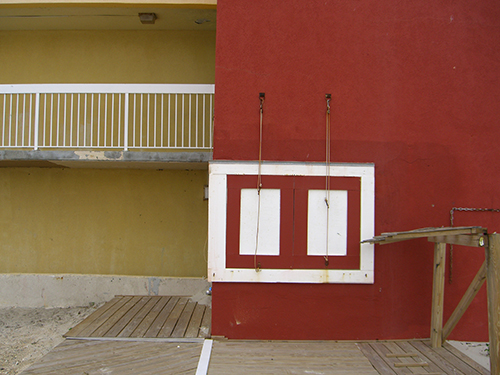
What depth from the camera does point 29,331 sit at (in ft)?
19.5

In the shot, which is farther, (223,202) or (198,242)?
(198,242)

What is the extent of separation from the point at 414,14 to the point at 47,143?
7132 mm

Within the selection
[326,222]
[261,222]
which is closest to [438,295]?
[326,222]

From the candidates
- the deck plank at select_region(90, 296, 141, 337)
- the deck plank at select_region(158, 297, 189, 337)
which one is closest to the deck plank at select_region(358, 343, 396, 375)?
the deck plank at select_region(158, 297, 189, 337)

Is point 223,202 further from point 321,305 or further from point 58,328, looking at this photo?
point 58,328

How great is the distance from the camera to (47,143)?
24.2 feet

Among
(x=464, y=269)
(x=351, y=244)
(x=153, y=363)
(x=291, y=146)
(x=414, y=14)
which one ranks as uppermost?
(x=414, y=14)

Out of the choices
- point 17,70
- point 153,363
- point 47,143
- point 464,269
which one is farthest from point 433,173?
point 17,70

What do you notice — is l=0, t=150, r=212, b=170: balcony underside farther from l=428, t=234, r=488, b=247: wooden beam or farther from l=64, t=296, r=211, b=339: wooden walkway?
l=428, t=234, r=488, b=247: wooden beam

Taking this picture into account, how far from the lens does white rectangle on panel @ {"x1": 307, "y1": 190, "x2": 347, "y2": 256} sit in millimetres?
4793

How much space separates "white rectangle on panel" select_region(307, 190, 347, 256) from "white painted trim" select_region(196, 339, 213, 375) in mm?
A: 1750

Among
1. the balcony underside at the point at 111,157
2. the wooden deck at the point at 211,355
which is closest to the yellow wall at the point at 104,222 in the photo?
the balcony underside at the point at 111,157

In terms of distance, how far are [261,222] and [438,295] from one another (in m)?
2.49

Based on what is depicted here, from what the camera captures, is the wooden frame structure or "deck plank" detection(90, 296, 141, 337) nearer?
the wooden frame structure
